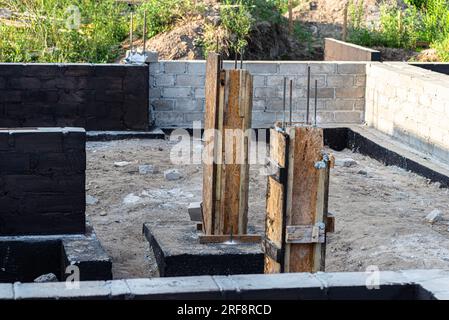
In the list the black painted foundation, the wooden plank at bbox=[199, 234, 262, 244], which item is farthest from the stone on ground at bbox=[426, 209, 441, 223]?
the wooden plank at bbox=[199, 234, 262, 244]

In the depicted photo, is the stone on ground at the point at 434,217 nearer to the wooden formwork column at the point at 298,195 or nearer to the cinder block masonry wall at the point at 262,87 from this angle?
the wooden formwork column at the point at 298,195

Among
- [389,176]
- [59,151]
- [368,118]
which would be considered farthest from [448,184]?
[59,151]

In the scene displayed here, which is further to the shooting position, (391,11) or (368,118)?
(391,11)

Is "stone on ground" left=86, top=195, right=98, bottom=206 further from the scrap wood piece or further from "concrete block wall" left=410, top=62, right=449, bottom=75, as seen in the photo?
"concrete block wall" left=410, top=62, right=449, bottom=75

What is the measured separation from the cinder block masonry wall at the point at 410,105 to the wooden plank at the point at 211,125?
3.87 m

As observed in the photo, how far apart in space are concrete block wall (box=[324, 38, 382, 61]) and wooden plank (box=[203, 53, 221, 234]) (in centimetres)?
625

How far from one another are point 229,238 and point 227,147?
674 millimetres

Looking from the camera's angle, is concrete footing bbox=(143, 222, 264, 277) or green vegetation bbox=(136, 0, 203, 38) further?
green vegetation bbox=(136, 0, 203, 38)

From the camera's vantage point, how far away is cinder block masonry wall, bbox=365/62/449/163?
10.6 m

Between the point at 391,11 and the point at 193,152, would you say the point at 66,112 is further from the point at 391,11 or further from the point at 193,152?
the point at 391,11

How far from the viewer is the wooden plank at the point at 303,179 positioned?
5.32 meters

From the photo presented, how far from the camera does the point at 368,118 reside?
1273 centimetres
